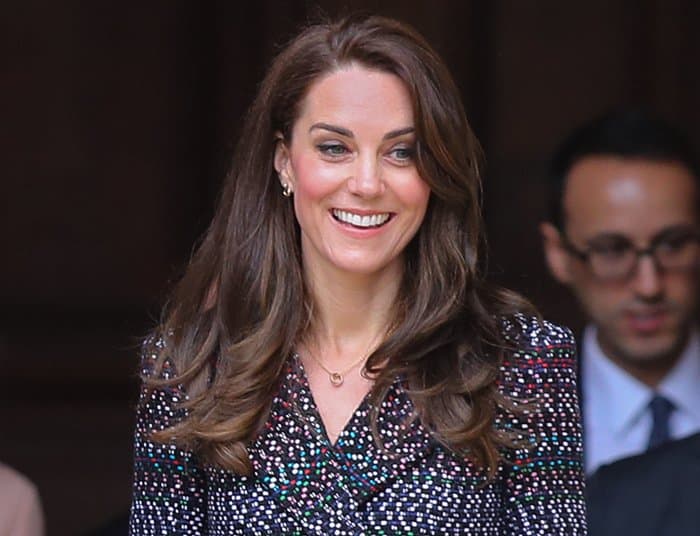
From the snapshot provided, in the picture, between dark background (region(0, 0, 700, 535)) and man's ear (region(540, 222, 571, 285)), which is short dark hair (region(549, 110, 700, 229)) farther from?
dark background (region(0, 0, 700, 535))

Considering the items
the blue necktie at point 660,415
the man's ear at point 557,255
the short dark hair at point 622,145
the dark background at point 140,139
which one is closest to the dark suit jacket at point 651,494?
the blue necktie at point 660,415

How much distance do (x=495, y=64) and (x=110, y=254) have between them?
130 cm

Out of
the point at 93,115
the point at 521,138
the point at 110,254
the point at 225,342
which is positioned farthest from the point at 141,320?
the point at 225,342

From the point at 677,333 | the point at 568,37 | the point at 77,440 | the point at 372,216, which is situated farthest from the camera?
the point at 77,440

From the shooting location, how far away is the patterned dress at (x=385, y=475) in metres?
2.72

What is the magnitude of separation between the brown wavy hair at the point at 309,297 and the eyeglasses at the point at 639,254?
1.78 m

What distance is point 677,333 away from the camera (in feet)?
15.3

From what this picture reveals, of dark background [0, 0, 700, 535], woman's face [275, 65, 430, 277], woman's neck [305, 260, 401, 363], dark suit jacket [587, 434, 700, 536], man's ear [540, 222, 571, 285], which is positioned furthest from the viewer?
dark background [0, 0, 700, 535]

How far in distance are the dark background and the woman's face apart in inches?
113

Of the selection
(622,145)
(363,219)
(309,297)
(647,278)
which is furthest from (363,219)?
(622,145)

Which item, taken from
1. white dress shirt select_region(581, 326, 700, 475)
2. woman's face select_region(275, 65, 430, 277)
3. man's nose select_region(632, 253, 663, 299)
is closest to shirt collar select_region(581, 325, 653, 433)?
white dress shirt select_region(581, 326, 700, 475)

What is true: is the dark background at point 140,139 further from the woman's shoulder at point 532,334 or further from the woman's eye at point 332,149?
the woman's eye at point 332,149

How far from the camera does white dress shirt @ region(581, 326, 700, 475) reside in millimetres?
4641

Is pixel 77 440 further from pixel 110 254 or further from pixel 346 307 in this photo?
pixel 346 307
